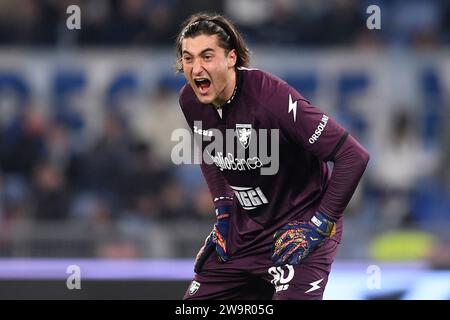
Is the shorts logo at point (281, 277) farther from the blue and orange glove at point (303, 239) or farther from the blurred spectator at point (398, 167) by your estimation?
the blurred spectator at point (398, 167)

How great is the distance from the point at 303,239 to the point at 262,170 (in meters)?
0.43

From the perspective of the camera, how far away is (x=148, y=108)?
479 inches

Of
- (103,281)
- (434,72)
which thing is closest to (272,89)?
(103,281)

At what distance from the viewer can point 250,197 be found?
5766mm

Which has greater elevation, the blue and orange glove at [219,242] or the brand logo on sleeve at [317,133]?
the brand logo on sleeve at [317,133]

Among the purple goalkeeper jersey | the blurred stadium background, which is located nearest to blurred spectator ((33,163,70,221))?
the blurred stadium background

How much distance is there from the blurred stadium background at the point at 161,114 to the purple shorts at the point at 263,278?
4.17 m

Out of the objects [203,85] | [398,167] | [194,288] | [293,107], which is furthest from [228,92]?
[398,167]

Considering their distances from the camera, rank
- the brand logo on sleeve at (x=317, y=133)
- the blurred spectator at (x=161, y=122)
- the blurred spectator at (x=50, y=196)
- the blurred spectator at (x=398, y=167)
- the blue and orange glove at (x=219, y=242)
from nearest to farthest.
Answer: the brand logo on sleeve at (x=317, y=133)
the blue and orange glove at (x=219, y=242)
the blurred spectator at (x=50, y=196)
the blurred spectator at (x=398, y=167)
the blurred spectator at (x=161, y=122)

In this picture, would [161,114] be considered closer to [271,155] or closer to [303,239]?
[271,155]

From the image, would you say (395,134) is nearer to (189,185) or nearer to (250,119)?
(189,185)

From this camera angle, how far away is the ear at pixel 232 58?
564cm

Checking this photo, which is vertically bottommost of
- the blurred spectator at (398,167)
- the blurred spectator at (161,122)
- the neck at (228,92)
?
the neck at (228,92)

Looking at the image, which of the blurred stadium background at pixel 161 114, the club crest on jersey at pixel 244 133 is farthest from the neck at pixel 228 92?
the blurred stadium background at pixel 161 114
